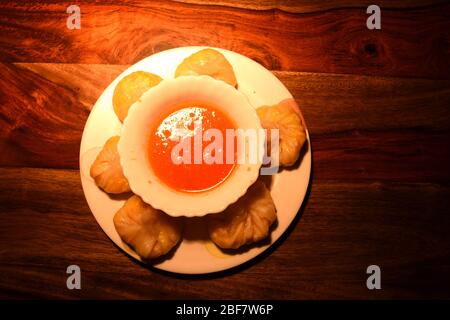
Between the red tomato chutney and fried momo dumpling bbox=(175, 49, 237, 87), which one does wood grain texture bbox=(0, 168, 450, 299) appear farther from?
fried momo dumpling bbox=(175, 49, 237, 87)

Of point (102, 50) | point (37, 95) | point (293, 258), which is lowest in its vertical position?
point (293, 258)

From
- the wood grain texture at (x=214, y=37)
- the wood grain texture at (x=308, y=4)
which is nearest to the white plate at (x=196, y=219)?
the wood grain texture at (x=214, y=37)

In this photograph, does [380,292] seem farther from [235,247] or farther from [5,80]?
[5,80]

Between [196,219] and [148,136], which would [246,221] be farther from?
[148,136]

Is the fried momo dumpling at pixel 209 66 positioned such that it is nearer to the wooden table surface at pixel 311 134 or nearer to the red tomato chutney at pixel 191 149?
the red tomato chutney at pixel 191 149

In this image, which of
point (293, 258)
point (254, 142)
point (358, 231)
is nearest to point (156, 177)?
point (254, 142)

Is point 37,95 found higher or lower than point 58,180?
higher

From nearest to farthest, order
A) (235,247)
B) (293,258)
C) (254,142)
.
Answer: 1. (254,142)
2. (235,247)
3. (293,258)
